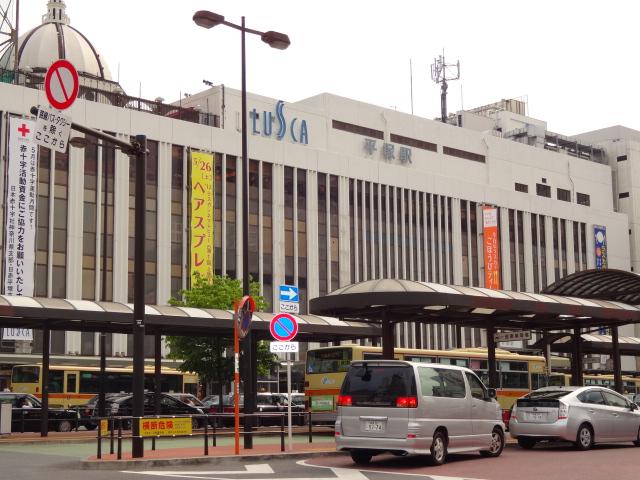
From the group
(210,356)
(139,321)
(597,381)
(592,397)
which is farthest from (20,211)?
(592,397)

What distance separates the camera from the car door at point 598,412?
2090 centimetres

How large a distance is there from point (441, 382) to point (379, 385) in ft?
4.44

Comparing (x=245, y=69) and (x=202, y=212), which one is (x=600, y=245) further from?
(x=245, y=69)

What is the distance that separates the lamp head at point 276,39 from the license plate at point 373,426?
9.50 m

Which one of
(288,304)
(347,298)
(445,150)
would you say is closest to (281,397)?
(347,298)

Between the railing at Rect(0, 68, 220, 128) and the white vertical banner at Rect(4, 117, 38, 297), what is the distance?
4152mm

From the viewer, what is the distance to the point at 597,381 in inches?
1925

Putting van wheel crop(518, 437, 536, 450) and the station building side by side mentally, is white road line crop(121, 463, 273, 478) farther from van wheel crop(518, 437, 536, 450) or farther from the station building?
the station building

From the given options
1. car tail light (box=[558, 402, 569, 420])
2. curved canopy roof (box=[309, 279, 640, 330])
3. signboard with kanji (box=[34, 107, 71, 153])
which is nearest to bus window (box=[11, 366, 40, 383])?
curved canopy roof (box=[309, 279, 640, 330])

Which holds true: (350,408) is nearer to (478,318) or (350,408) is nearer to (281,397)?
(478,318)

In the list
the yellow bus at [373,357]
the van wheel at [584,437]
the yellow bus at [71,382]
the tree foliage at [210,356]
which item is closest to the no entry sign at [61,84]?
the van wheel at [584,437]

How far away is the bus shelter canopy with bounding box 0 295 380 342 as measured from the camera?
86.4ft

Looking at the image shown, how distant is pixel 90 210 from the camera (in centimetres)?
5872

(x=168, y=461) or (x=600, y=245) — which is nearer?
(x=168, y=461)
